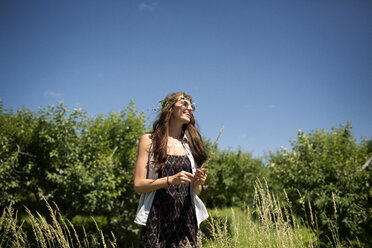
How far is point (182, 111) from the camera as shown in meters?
2.75

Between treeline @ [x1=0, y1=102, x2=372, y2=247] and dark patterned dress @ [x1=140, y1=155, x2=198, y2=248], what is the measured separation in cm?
341

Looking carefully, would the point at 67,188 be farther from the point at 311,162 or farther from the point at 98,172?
the point at 311,162

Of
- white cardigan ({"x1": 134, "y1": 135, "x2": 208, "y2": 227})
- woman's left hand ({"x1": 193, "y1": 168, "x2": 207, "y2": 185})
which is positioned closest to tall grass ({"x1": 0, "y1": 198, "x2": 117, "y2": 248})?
white cardigan ({"x1": 134, "y1": 135, "x2": 208, "y2": 227})

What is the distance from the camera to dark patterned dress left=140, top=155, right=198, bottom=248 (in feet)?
7.66

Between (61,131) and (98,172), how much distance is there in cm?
157

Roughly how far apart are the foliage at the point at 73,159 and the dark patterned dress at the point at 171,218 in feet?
13.7

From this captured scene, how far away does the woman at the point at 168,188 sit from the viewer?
2.31 metres

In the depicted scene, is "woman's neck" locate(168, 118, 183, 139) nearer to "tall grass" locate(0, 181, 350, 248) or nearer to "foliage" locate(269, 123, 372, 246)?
"tall grass" locate(0, 181, 350, 248)

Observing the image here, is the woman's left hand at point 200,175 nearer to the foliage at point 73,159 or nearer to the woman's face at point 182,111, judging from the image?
the woman's face at point 182,111

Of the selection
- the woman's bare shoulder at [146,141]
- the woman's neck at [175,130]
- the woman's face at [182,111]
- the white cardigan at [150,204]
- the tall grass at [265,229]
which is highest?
the woman's face at [182,111]

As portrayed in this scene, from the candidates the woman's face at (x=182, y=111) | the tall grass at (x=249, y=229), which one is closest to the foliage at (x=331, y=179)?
the tall grass at (x=249, y=229)

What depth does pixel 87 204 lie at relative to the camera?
6.28m

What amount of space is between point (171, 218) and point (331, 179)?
552cm

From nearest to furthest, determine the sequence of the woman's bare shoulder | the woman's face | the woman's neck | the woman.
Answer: the woman < the woman's bare shoulder < the woman's face < the woman's neck
